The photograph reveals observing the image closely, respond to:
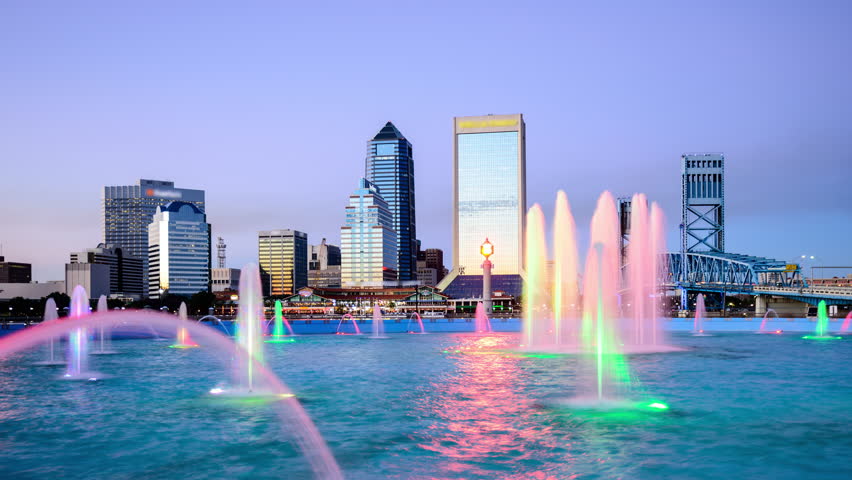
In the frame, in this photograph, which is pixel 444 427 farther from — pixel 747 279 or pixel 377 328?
pixel 747 279

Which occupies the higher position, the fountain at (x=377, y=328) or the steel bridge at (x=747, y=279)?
the steel bridge at (x=747, y=279)

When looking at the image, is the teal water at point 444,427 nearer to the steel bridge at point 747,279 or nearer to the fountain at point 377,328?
the fountain at point 377,328

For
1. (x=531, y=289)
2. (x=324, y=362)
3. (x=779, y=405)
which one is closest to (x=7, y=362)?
(x=324, y=362)

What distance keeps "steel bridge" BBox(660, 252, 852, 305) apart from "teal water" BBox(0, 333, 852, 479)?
88.5 metres

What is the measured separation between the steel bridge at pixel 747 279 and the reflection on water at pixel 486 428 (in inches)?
3834

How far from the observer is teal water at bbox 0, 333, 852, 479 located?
16297mm

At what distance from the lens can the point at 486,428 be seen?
20.7 meters

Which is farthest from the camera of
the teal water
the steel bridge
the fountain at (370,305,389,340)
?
the steel bridge

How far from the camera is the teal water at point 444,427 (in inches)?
642

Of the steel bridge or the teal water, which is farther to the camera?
the steel bridge

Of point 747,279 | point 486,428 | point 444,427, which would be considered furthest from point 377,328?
point 747,279

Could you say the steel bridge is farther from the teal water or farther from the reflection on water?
the reflection on water

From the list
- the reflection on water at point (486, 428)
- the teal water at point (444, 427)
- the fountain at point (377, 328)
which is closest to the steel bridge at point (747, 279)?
Result: the fountain at point (377, 328)

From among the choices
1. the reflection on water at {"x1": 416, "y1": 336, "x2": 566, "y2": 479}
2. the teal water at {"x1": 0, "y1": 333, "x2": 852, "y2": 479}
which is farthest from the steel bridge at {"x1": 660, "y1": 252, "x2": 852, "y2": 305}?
the reflection on water at {"x1": 416, "y1": 336, "x2": 566, "y2": 479}
